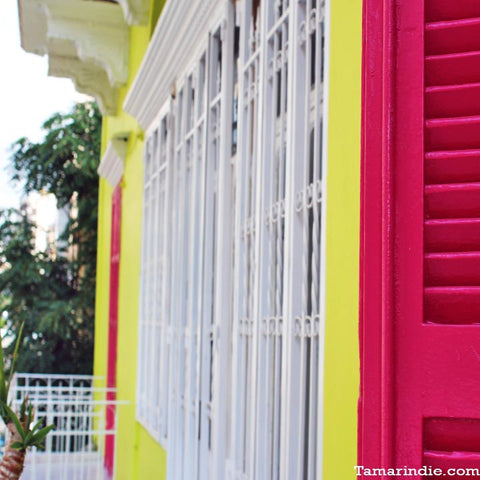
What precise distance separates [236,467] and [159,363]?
2271mm

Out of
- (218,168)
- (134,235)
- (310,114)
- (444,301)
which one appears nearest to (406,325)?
(444,301)

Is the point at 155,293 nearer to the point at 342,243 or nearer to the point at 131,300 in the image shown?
the point at 131,300

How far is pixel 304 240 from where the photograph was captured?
2416mm

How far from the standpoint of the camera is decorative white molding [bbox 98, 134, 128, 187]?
750cm

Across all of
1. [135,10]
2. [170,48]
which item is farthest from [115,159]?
[170,48]

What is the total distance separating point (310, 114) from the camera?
253 cm

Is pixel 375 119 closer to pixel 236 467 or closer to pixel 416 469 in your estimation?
pixel 416 469

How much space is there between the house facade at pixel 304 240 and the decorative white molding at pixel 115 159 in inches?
27.8

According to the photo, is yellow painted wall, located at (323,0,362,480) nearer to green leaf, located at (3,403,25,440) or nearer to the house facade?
the house facade

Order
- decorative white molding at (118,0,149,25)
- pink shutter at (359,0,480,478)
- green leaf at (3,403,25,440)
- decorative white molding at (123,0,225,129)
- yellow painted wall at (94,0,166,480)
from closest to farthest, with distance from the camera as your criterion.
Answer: pink shutter at (359,0,480,478)
green leaf at (3,403,25,440)
decorative white molding at (123,0,225,129)
yellow painted wall at (94,0,166,480)
decorative white molding at (118,0,149,25)

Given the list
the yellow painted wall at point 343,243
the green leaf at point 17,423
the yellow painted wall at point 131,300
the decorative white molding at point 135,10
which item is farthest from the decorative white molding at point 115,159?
the yellow painted wall at point 343,243

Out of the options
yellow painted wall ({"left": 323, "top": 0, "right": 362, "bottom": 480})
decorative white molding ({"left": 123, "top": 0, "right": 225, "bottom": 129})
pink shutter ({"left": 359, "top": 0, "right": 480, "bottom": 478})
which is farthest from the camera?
decorative white molding ({"left": 123, "top": 0, "right": 225, "bottom": 129})

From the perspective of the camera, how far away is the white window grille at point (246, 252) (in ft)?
7.88

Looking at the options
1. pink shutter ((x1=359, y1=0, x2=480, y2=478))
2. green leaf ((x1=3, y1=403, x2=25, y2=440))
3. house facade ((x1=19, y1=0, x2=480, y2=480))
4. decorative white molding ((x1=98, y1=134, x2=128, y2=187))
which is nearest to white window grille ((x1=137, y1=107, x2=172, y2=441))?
house facade ((x1=19, y1=0, x2=480, y2=480))
